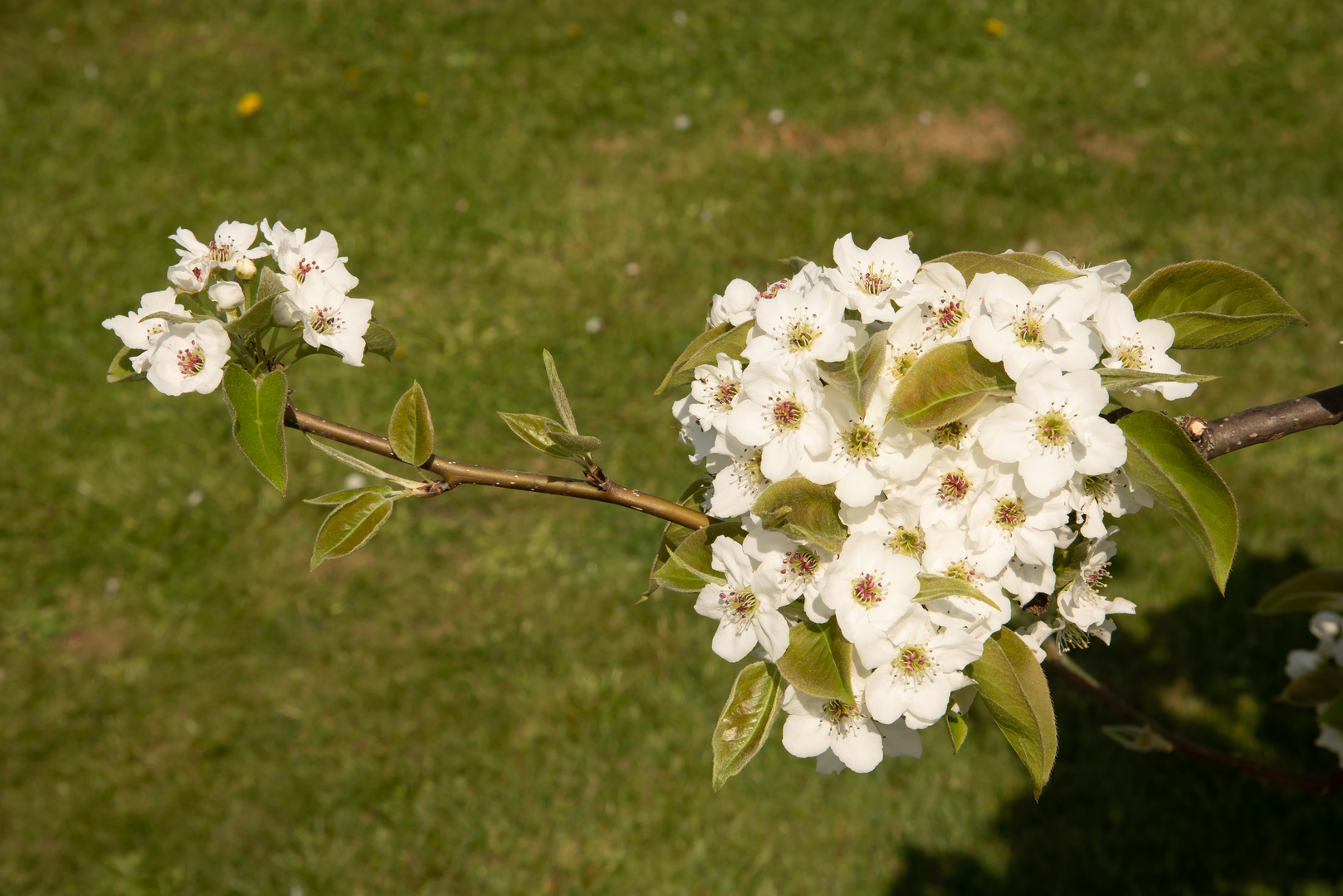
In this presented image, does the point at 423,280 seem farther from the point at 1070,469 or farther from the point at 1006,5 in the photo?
the point at 1070,469

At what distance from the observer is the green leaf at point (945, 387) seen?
1013mm

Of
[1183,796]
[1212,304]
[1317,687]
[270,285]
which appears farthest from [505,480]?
[1183,796]

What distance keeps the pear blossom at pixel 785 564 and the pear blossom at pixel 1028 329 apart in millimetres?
297

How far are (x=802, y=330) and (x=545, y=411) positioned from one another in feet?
11.6

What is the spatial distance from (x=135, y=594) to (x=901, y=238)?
4.14 meters

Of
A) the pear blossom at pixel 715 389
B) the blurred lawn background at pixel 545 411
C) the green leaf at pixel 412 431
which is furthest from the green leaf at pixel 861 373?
the blurred lawn background at pixel 545 411

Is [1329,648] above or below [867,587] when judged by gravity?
below

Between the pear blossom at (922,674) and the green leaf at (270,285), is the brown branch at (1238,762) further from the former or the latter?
the green leaf at (270,285)

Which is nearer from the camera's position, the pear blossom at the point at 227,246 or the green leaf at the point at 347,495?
the green leaf at the point at 347,495

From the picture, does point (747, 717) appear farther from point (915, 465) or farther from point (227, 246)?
point (227, 246)

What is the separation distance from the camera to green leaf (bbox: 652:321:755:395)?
121 centimetres

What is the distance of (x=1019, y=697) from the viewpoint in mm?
1115

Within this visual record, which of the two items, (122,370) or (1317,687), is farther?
(1317,687)

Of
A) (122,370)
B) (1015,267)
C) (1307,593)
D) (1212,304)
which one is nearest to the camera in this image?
(1015,267)
